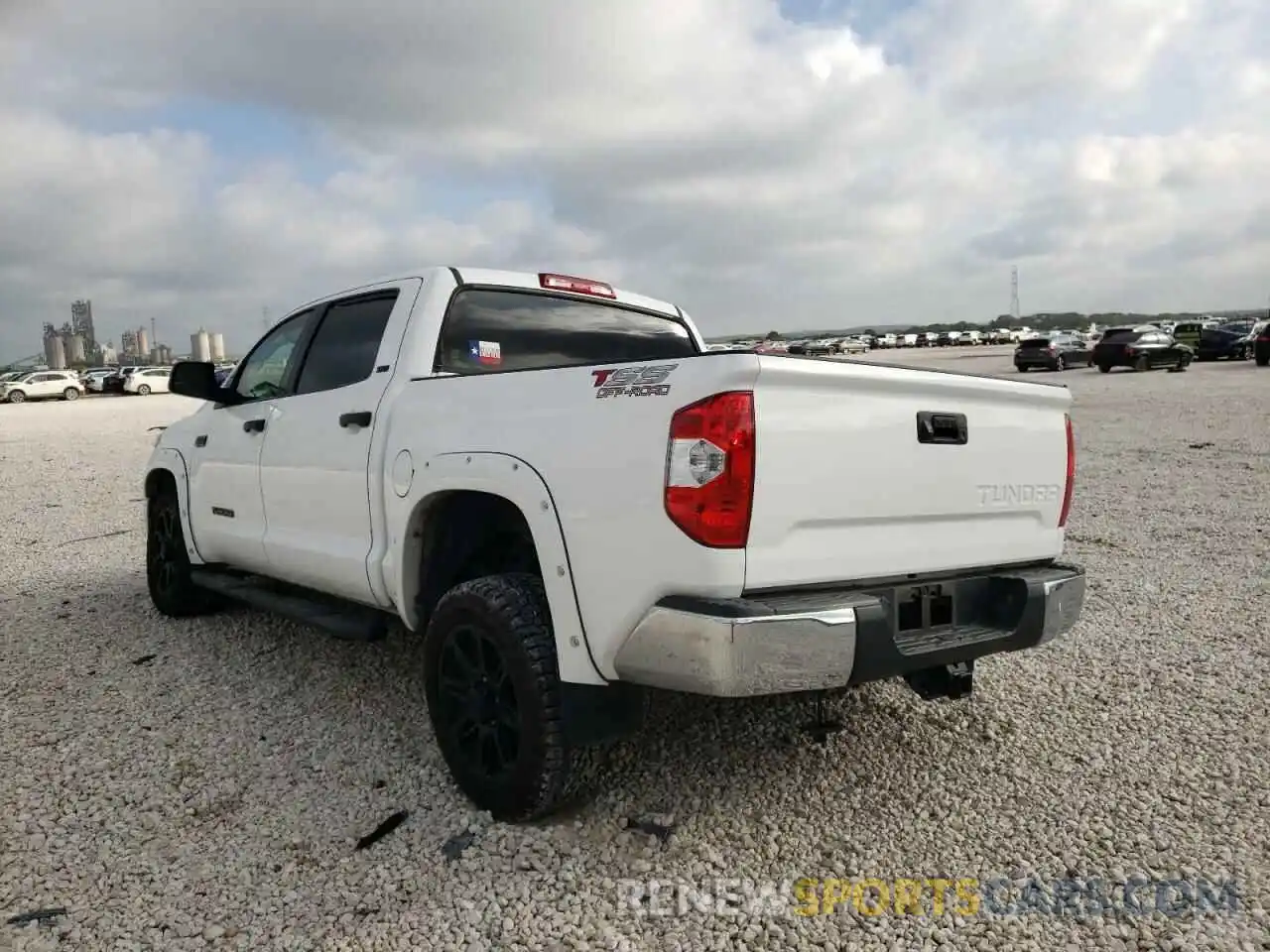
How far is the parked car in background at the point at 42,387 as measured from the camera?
42.6 m

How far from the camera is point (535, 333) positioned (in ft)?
13.4

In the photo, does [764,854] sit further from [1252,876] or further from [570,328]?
[570,328]

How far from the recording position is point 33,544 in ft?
26.8

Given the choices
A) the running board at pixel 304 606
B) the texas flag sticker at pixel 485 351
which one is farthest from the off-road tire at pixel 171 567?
the texas flag sticker at pixel 485 351

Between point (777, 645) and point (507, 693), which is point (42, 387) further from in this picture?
point (777, 645)

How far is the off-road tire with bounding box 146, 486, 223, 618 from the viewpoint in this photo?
5508 millimetres

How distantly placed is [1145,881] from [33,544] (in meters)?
8.75

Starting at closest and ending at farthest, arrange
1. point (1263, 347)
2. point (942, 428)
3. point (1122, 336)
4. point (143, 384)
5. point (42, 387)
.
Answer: point (942, 428) → point (1263, 347) → point (1122, 336) → point (42, 387) → point (143, 384)

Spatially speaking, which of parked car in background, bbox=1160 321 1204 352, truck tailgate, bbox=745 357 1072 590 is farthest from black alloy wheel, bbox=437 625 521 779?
parked car in background, bbox=1160 321 1204 352

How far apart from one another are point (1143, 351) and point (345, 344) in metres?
31.9

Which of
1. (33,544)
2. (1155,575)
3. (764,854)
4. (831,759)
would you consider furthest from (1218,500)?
(33,544)

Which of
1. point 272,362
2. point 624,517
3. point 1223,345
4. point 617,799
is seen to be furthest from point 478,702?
point 1223,345

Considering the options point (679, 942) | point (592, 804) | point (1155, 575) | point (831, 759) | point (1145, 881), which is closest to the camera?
point (679, 942)

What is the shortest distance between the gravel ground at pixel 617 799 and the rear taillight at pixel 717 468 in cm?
110
